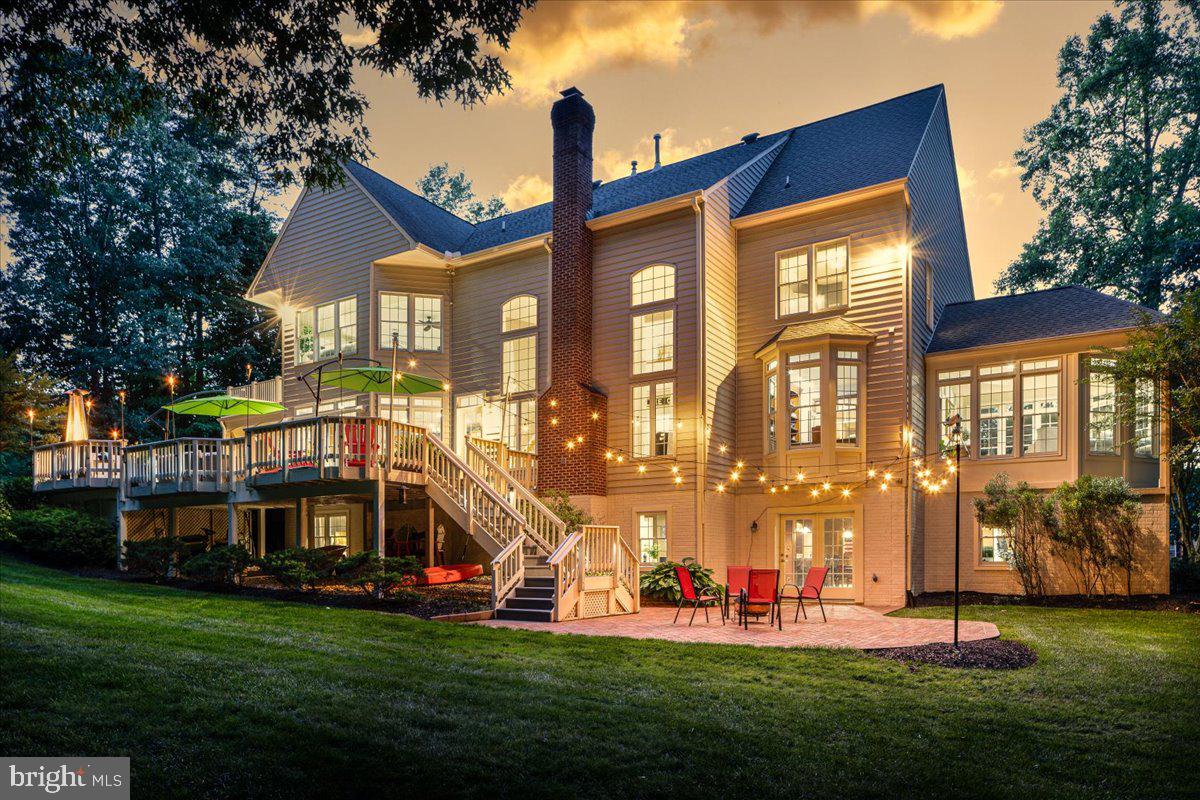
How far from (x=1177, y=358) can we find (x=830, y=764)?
40.5 ft

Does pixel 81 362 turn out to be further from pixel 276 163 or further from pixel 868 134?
pixel 868 134

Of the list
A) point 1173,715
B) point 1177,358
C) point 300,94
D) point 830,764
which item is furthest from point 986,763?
point 1177,358

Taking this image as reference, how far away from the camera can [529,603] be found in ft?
40.4

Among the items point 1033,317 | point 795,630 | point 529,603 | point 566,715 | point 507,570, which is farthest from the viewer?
point 1033,317

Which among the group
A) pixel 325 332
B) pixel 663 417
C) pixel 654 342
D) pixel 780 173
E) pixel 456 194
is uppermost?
pixel 456 194

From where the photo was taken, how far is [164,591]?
43.3 ft

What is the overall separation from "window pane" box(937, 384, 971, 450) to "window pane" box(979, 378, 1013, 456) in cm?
28

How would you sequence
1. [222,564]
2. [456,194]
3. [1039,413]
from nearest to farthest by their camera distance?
[222,564] < [1039,413] < [456,194]

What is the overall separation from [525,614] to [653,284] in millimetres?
8223

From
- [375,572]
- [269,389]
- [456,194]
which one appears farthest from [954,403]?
[456,194]

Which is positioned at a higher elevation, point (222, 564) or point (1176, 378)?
point (1176, 378)

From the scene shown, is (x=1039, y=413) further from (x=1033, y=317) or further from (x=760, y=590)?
(x=760, y=590)

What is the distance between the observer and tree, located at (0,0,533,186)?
7.51 metres

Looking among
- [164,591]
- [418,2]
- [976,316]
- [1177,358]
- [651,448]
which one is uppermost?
[418,2]
